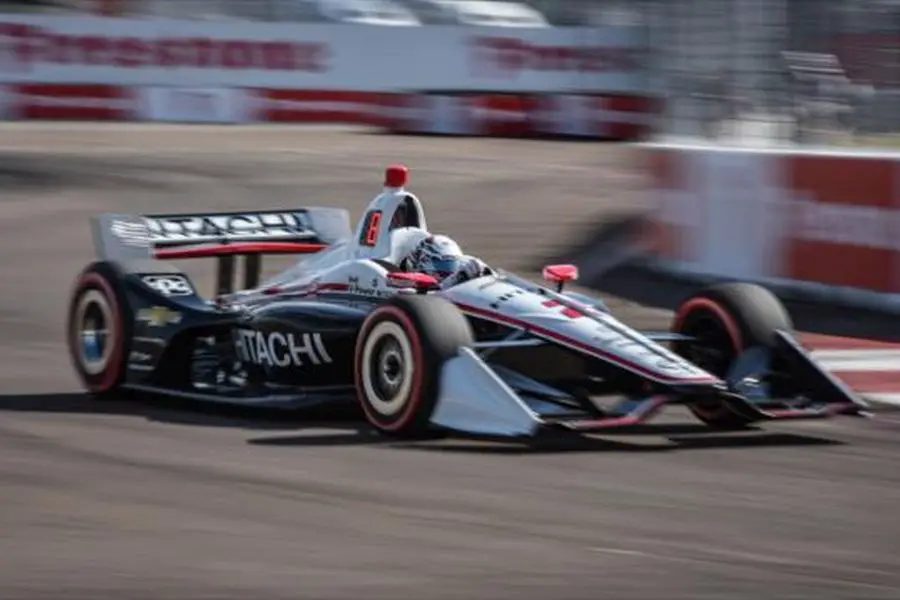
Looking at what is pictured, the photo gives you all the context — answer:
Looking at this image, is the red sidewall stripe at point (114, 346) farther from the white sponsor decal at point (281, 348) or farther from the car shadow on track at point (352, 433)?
the white sponsor decal at point (281, 348)

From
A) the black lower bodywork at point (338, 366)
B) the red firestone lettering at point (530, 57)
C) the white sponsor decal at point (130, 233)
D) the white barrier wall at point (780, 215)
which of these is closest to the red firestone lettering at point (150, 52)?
the red firestone lettering at point (530, 57)

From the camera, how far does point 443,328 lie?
27.2 ft

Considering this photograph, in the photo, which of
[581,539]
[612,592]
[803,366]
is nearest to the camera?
[612,592]

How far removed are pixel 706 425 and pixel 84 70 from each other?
834 inches

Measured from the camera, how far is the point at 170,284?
10.1 metres

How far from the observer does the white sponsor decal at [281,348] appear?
9.27 m

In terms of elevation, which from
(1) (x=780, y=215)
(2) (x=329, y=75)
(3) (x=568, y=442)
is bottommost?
(3) (x=568, y=442)

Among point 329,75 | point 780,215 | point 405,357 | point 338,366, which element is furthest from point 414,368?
point 329,75

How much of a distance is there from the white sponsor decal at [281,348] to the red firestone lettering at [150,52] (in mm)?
19791

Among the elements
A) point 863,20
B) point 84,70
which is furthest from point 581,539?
point 84,70

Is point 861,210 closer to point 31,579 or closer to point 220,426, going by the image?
point 220,426

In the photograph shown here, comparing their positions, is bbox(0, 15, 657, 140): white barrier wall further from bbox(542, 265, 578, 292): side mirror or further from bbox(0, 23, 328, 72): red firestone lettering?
bbox(542, 265, 578, 292): side mirror

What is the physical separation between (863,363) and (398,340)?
12.7 feet

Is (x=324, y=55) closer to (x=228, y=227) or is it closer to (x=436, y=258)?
(x=228, y=227)
